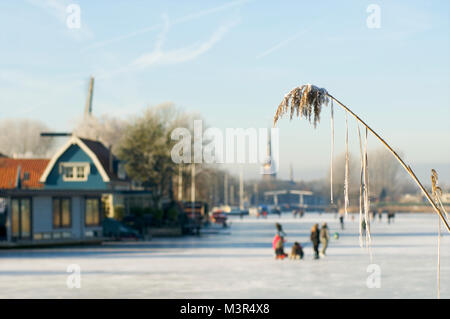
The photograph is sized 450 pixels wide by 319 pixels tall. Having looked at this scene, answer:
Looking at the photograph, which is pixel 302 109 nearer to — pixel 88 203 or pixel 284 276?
pixel 284 276

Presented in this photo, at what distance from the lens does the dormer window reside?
169 feet

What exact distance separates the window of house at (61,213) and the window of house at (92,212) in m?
1.36

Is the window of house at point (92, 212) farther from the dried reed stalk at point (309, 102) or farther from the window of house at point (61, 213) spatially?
the dried reed stalk at point (309, 102)

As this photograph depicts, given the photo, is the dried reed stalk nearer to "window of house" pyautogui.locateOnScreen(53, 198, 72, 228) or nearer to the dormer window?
"window of house" pyautogui.locateOnScreen(53, 198, 72, 228)

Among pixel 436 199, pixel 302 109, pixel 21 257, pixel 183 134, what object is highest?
pixel 183 134

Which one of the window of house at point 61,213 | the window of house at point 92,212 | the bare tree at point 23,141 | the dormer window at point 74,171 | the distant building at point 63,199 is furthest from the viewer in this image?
the bare tree at point 23,141

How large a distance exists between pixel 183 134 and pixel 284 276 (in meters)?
43.2

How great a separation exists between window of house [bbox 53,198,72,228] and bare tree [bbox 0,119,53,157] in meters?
58.6

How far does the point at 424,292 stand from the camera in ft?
55.4

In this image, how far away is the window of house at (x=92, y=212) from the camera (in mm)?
42438

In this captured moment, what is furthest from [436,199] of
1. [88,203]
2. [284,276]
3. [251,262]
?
[88,203]

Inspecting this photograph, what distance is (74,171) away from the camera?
51656 millimetres

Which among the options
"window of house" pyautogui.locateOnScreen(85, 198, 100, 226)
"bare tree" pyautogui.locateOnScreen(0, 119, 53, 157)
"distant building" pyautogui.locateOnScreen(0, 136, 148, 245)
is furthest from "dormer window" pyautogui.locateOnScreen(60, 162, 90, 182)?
"bare tree" pyautogui.locateOnScreen(0, 119, 53, 157)

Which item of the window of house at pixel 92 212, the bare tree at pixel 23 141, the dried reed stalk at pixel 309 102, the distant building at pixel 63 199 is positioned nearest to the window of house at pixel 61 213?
the distant building at pixel 63 199
